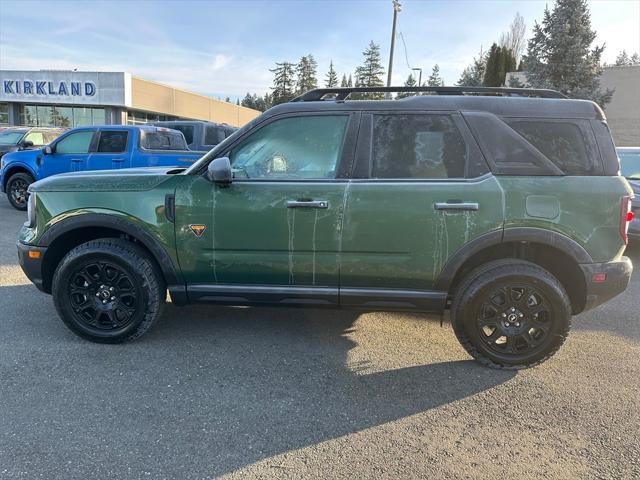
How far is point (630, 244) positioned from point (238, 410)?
7385 millimetres

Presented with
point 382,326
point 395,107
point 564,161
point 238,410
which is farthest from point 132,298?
point 564,161

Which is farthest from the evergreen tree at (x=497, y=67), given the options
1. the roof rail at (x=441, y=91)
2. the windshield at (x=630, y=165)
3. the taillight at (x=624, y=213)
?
the taillight at (x=624, y=213)

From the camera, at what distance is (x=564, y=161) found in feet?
11.0

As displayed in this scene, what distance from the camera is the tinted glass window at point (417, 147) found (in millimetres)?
3420

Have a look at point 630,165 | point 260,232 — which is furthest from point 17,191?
point 630,165

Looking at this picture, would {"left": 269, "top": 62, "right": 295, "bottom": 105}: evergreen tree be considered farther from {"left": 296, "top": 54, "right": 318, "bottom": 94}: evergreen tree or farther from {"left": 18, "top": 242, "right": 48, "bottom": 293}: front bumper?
{"left": 18, "top": 242, "right": 48, "bottom": 293}: front bumper

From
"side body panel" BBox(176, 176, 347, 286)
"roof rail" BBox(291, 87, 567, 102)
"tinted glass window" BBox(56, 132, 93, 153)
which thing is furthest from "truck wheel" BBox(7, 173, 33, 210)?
"roof rail" BBox(291, 87, 567, 102)

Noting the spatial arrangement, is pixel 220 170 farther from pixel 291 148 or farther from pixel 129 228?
pixel 129 228

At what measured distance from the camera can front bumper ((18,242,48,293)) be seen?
3.76m

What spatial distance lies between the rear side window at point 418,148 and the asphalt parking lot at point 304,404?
1459mm

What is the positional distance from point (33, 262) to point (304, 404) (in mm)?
2517

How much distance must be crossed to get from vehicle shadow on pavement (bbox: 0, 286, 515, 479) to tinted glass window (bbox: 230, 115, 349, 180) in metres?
1.43

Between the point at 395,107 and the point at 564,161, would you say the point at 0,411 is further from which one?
the point at 564,161

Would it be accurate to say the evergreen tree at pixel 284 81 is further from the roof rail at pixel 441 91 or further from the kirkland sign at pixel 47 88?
the roof rail at pixel 441 91
